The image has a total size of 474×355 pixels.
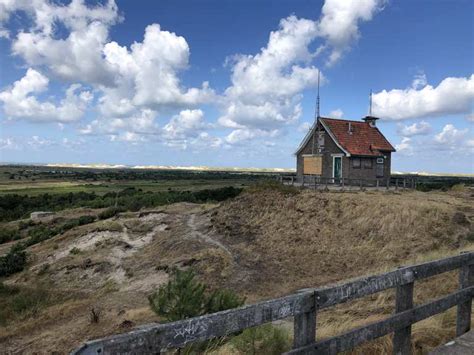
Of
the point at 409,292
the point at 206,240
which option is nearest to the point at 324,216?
the point at 206,240

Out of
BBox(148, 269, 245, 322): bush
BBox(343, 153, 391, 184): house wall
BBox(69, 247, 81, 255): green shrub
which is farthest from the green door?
BBox(148, 269, 245, 322): bush

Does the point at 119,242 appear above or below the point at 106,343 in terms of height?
below

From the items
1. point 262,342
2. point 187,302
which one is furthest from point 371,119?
point 262,342

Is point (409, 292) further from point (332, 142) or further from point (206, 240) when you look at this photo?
point (332, 142)

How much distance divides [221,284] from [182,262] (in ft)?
11.5

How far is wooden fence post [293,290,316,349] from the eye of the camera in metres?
3.92

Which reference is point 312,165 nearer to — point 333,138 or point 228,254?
Answer: point 333,138

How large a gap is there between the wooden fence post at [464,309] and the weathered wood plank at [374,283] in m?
0.43

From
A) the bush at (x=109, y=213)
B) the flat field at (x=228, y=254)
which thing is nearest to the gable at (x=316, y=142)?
the flat field at (x=228, y=254)

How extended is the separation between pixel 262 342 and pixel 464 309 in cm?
283

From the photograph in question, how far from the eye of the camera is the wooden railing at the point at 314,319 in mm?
2961

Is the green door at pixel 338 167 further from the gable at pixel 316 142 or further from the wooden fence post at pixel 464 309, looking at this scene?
the wooden fence post at pixel 464 309

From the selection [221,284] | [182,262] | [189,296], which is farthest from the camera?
[182,262]

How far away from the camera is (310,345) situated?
155 inches
